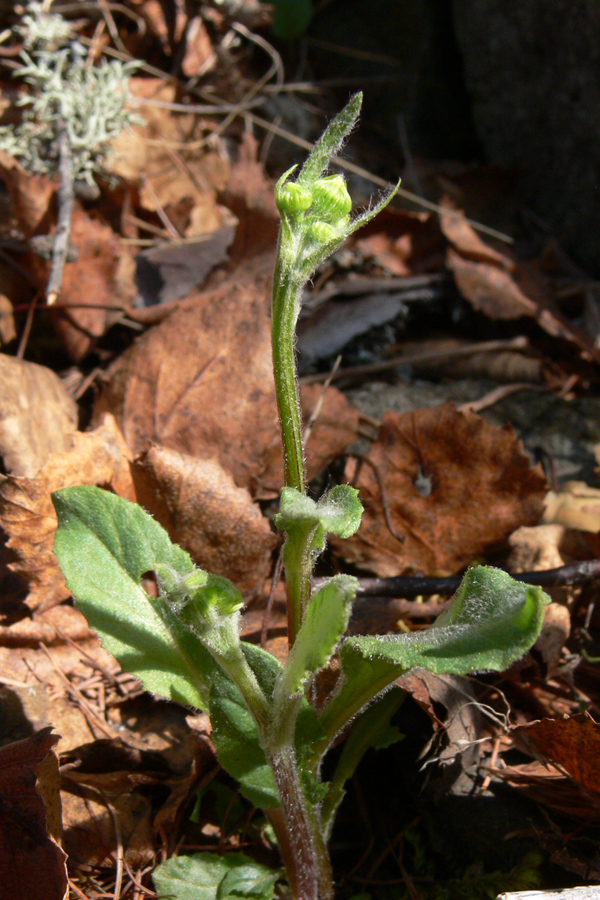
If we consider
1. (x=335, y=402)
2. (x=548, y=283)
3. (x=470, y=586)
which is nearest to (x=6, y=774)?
(x=470, y=586)

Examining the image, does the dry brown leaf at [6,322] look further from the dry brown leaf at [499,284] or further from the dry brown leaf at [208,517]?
the dry brown leaf at [499,284]

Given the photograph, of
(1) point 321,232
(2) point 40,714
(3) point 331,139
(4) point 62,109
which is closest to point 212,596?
A: (1) point 321,232

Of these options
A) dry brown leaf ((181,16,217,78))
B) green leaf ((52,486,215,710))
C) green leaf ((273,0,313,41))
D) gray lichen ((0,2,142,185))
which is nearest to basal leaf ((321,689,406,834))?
green leaf ((52,486,215,710))

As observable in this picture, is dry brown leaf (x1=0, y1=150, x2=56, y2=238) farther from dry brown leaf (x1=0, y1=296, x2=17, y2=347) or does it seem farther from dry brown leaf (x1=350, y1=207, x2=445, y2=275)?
dry brown leaf (x1=350, y1=207, x2=445, y2=275)

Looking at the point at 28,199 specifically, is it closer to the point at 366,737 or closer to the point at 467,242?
the point at 467,242

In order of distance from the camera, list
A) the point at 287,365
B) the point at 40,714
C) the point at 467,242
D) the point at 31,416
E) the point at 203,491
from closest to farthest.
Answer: the point at 287,365 → the point at 40,714 → the point at 203,491 → the point at 31,416 → the point at 467,242

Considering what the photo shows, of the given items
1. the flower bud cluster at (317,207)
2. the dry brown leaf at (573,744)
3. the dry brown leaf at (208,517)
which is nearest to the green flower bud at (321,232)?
the flower bud cluster at (317,207)

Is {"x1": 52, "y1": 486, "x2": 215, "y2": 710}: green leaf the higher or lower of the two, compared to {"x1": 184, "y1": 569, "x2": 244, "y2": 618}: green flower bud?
lower
